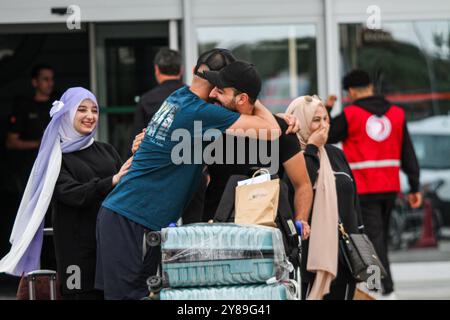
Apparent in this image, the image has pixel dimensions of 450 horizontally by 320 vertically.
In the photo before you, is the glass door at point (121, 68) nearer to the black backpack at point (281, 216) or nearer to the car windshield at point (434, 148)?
the car windshield at point (434, 148)

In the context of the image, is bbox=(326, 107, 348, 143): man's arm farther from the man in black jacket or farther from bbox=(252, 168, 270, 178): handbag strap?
bbox=(252, 168, 270, 178): handbag strap

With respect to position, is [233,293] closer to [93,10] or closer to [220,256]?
[220,256]

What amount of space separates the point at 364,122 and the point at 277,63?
4.64 feet

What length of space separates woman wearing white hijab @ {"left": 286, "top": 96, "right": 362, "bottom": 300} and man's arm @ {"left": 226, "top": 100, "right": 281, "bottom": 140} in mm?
1184

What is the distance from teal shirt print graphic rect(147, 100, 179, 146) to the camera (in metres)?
5.74

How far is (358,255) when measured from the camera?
6898 millimetres

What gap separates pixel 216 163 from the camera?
5.99 metres

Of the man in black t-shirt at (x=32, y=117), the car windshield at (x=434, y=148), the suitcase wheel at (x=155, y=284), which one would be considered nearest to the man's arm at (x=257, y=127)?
the suitcase wheel at (x=155, y=284)

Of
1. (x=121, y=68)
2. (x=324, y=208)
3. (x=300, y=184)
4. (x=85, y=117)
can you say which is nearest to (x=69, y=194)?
(x=85, y=117)

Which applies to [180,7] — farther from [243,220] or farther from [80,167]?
[243,220]

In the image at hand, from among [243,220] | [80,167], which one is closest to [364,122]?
[80,167]

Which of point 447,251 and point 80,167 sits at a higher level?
point 80,167

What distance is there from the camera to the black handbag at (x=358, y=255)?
6844mm

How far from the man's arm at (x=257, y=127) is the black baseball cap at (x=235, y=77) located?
0.16 meters
